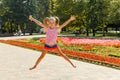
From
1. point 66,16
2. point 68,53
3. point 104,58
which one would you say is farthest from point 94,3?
point 104,58

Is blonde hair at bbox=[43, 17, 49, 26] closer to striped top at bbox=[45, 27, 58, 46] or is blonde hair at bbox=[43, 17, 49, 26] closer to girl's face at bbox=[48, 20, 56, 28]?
girl's face at bbox=[48, 20, 56, 28]

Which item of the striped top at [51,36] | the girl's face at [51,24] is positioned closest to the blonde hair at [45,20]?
the girl's face at [51,24]

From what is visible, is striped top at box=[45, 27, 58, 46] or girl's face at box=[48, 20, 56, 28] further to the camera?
striped top at box=[45, 27, 58, 46]

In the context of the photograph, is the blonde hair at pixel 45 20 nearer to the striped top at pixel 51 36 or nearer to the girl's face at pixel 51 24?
the girl's face at pixel 51 24

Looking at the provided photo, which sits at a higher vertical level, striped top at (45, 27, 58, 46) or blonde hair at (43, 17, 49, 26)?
blonde hair at (43, 17, 49, 26)

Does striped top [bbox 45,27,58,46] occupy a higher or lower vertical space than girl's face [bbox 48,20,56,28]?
lower

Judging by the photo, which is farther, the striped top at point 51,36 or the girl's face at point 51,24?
the striped top at point 51,36

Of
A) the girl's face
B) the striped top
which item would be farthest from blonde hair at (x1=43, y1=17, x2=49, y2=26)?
the striped top

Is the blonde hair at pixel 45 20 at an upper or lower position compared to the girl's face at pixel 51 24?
upper

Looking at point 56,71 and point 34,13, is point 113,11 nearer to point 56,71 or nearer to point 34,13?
point 34,13

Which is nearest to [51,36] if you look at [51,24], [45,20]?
[51,24]

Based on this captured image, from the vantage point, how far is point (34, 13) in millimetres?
57125

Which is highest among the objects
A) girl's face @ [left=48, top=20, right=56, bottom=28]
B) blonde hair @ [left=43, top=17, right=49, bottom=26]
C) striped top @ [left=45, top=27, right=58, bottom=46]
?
blonde hair @ [left=43, top=17, right=49, bottom=26]

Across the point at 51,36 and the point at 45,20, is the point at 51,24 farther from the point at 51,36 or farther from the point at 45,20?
the point at 51,36
